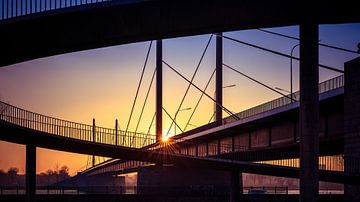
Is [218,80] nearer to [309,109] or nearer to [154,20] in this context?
[309,109]

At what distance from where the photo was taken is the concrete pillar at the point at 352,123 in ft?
Answer: 148

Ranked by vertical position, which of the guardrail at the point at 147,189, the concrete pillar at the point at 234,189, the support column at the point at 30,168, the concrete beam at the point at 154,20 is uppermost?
the concrete beam at the point at 154,20

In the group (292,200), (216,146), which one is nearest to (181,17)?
(292,200)

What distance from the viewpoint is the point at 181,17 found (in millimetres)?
30828

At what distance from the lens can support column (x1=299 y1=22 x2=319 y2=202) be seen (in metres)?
33.4

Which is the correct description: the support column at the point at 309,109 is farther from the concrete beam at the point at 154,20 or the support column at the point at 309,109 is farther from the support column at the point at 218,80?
the support column at the point at 218,80

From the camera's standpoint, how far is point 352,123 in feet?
150

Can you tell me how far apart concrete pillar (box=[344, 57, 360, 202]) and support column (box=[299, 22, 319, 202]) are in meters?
11.6

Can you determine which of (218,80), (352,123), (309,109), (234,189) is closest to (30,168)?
(234,189)

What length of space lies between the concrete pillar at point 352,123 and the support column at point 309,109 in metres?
11.6

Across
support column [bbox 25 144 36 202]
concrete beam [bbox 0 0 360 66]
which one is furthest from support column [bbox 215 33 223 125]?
concrete beam [bbox 0 0 360 66]

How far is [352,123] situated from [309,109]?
527 inches

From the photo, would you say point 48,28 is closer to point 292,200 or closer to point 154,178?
point 292,200

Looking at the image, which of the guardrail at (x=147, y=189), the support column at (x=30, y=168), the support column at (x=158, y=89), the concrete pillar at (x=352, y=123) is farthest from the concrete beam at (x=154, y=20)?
the support column at (x=158, y=89)
